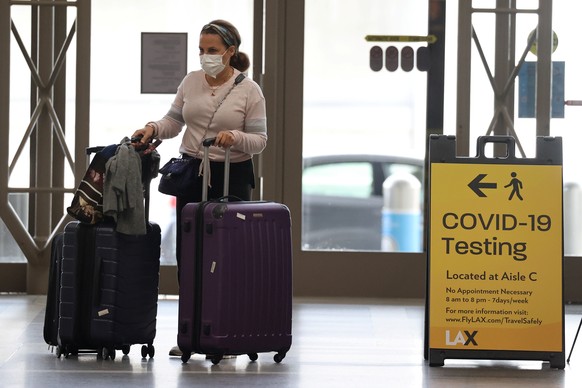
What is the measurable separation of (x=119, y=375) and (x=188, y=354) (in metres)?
0.35

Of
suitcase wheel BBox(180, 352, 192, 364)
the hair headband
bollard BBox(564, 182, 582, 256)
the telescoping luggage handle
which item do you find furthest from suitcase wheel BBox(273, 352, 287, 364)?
bollard BBox(564, 182, 582, 256)

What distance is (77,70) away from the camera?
679 centimetres

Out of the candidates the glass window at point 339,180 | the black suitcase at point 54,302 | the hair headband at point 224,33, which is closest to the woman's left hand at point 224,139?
the hair headband at point 224,33

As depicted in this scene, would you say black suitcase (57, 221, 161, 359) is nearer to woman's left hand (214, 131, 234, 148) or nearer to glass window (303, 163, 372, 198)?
woman's left hand (214, 131, 234, 148)

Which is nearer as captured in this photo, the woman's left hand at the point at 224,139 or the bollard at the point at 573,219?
the woman's left hand at the point at 224,139

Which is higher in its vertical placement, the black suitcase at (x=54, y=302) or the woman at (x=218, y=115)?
the woman at (x=218, y=115)

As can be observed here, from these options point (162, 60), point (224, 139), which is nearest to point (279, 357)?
point (224, 139)

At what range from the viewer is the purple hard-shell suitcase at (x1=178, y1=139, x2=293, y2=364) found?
4.66m

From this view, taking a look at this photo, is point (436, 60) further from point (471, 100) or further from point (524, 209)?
point (524, 209)

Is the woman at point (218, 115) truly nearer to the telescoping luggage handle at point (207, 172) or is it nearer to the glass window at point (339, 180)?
the telescoping luggage handle at point (207, 172)

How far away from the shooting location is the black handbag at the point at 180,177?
4.97 metres

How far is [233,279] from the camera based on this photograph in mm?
4676

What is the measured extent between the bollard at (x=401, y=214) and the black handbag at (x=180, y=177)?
7.04 ft

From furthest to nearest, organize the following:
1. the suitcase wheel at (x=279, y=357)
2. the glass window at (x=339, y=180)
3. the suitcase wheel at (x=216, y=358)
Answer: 1. the glass window at (x=339, y=180)
2. the suitcase wheel at (x=279, y=357)
3. the suitcase wheel at (x=216, y=358)
